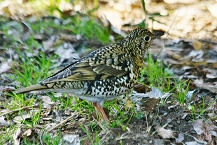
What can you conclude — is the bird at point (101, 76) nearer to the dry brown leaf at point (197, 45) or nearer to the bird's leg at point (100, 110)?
the bird's leg at point (100, 110)

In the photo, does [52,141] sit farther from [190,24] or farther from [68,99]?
[190,24]

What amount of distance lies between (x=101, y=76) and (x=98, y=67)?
103 millimetres

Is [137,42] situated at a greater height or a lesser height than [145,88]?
greater

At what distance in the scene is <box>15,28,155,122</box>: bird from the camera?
15.8ft

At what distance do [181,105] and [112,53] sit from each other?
0.96m

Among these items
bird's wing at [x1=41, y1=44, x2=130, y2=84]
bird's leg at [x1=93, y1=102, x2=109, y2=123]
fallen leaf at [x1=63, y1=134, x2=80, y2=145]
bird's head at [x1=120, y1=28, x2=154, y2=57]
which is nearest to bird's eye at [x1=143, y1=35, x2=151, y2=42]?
bird's head at [x1=120, y1=28, x2=154, y2=57]

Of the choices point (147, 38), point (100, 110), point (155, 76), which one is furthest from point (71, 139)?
point (155, 76)

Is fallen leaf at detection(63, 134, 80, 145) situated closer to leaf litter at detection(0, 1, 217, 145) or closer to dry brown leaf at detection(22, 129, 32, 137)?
leaf litter at detection(0, 1, 217, 145)

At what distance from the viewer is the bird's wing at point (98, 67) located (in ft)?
15.8

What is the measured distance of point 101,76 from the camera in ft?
16.3

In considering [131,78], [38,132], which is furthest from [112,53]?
[38,132]

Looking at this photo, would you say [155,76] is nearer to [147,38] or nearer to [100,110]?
[147,38]

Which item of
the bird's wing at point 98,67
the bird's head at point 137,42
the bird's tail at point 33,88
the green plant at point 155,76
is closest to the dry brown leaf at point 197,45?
the green plant at point 155,76

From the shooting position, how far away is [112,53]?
5.18 m
